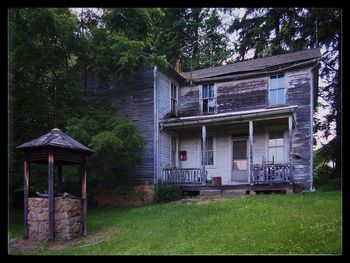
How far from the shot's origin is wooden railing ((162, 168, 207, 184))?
15920 millimetres

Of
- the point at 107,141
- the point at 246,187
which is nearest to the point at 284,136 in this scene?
the point at 246,187

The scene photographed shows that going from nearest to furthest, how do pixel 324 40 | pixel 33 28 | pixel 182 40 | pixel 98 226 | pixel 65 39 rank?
pixel 98 226
pixel 33 28
pixel 65 39
pixel 324 40
pixel 182 40

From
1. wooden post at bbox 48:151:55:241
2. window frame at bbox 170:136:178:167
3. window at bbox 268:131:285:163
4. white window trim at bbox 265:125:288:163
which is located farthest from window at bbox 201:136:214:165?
wooden post at bbox 48:151:55:241

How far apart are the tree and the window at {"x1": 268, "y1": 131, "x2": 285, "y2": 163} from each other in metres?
4.42

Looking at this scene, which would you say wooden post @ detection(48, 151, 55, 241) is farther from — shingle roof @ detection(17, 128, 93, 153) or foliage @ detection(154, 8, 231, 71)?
foliage @ detection(154, 8, 231, 71)

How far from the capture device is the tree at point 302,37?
19.3 m

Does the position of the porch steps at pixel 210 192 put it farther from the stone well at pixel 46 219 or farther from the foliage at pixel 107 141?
the stone well at pixel 46 219

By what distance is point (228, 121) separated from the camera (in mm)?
15531

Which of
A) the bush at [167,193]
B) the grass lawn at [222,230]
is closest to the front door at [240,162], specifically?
the bush at [167,193]

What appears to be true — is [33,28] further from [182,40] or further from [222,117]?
[182,40]

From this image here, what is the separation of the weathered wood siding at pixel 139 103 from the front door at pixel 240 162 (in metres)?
3.90

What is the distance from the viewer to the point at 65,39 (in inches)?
553
